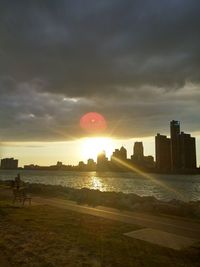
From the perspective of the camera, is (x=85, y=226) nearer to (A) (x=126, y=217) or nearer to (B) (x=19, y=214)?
(A) (x=126, y=217)

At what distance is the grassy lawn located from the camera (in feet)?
25.8

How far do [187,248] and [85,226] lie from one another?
4.18 metres

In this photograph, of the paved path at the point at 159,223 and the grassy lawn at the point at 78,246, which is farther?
the paved path at the point at 159,223

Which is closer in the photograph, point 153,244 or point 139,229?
point 153,244

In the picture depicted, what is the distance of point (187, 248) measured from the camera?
Result: 30.0ft

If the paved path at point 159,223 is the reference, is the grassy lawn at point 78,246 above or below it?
below

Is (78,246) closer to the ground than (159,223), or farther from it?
closer to the ground

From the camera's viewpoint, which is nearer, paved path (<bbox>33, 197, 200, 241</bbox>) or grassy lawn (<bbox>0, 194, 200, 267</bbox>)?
grassy lawn (<bbox>0, 194, 200, 267</bbox>)

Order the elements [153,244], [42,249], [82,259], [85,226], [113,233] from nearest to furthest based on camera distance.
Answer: [82,259] < [42,249] < [153,244] < [113,233] < [85,226]

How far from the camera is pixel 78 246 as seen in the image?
30.0ft

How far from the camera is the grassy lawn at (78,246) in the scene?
7.88 m

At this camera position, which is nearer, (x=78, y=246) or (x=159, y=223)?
(x=78, y=246)

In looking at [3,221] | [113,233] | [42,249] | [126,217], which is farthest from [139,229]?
[3,221]

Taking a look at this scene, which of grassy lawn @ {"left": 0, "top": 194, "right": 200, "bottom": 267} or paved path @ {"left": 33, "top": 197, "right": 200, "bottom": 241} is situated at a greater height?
paved path @ {"left": 33, "top": 197, "right": 200, "bottom": 241}
